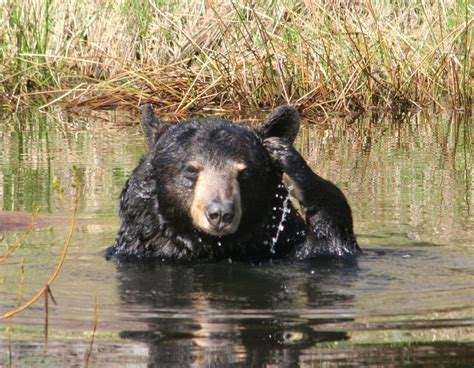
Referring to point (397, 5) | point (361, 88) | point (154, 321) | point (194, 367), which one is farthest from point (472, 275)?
point (397, 5)

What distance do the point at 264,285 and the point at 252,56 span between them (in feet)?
29.6

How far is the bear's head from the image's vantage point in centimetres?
693

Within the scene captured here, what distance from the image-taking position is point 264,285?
6.79 meters

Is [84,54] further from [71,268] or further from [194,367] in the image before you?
[194,367]

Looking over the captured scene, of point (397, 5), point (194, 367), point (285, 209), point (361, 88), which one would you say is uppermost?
point (397, 5)

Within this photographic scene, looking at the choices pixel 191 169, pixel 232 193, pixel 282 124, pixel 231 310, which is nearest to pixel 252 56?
pixel 282 124

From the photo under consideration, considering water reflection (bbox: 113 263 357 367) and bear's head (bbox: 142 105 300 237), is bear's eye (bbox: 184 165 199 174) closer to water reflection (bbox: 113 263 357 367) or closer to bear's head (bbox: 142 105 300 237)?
bear's head (bbox: 142 105 300 237)

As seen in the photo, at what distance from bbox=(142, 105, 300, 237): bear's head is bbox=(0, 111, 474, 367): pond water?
1.19 feet

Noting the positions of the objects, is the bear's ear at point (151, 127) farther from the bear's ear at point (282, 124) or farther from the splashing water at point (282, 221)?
the splashing water at point (282, 221)

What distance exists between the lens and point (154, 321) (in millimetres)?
5688

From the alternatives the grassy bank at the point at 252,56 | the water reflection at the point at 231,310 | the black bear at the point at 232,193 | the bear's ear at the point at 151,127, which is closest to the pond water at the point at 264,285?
the water reflection at the point at 231,310

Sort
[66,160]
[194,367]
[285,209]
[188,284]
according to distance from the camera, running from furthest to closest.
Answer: [66,160] < [285,209] < [188,284] < [194,367]

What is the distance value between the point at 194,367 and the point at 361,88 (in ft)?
34.5

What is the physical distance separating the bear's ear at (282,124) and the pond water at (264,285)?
79 centimetres
